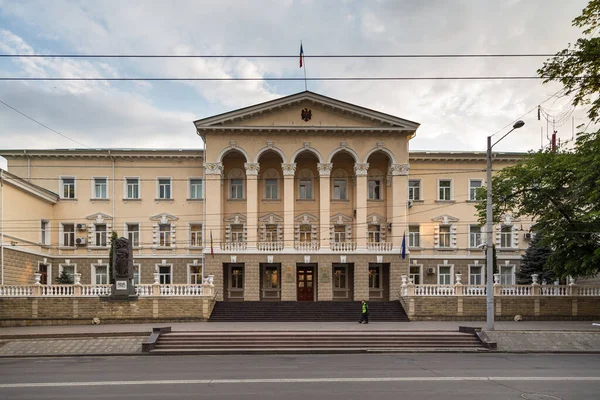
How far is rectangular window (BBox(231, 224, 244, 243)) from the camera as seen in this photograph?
42.1 meters

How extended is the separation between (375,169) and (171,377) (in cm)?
3037

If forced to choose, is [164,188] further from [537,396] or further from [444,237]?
[537,396]

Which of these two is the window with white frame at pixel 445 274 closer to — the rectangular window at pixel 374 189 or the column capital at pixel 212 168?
the rectangular window at pixel 374 189

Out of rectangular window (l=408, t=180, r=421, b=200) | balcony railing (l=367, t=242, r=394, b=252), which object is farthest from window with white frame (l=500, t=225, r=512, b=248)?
balcony railing (l=367, t=242, r=394, b=252)

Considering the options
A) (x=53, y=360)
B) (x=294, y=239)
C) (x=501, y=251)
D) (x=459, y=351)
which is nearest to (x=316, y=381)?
(x=459, y=351)

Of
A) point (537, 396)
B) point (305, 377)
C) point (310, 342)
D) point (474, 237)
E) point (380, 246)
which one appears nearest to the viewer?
point (537, 396)

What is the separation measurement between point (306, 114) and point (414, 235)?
1378cm

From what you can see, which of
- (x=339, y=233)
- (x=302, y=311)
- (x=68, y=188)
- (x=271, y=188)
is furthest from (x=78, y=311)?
(x=339, y=233)

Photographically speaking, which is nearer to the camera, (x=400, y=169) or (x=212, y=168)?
(x=212, y=168)

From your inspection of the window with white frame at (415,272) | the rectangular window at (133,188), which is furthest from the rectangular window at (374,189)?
the rectangular window at (133,188)

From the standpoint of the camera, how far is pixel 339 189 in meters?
43.5

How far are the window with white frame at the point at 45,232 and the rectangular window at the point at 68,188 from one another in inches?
104

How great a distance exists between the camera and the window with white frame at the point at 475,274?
1729 inches

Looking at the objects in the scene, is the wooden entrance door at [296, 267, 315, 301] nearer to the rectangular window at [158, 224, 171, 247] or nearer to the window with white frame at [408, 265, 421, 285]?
the window with white frame at [408, 265, 421, 285]
